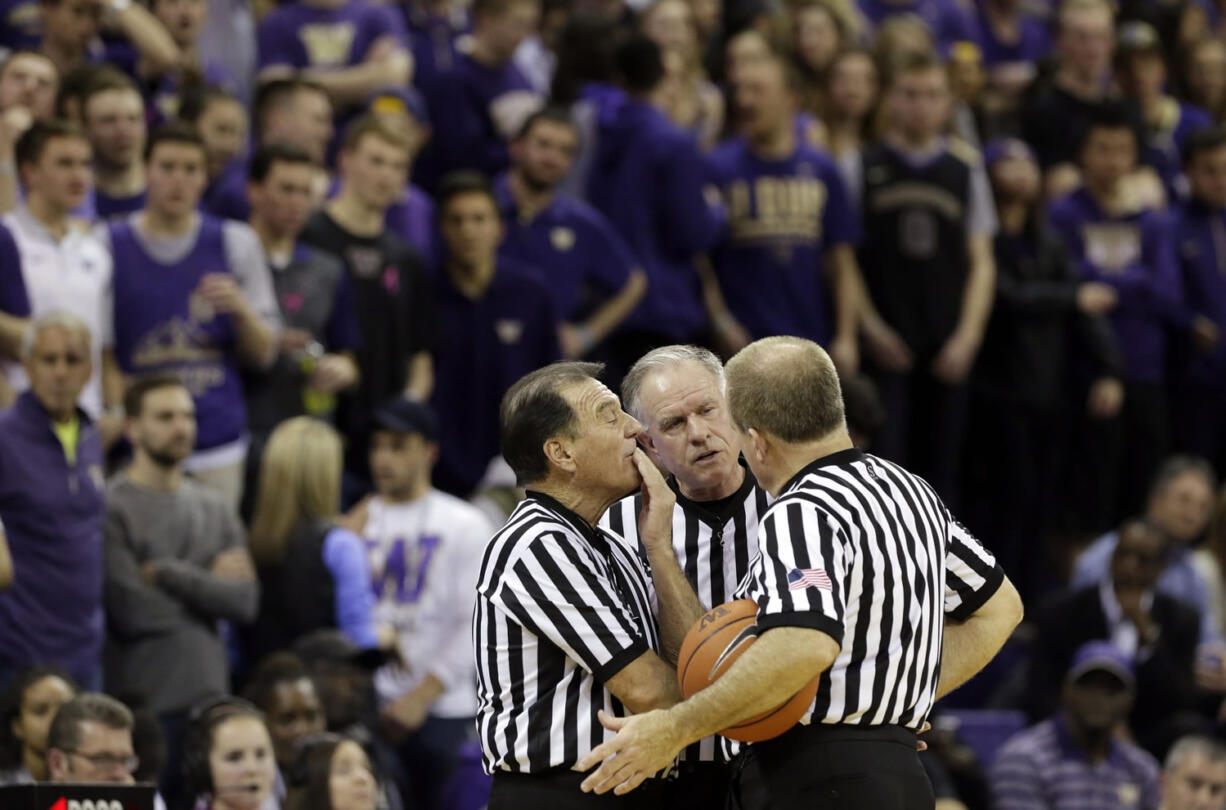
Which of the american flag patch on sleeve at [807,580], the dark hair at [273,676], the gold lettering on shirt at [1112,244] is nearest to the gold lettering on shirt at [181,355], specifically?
the dark hair at [273,676]

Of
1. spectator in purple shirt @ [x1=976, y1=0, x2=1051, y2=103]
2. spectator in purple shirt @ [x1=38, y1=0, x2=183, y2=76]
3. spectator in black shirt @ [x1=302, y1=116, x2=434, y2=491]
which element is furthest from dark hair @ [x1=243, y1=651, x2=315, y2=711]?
spectator in purple shirt @ [x1=976, y1=0, x2=1051, y2=103]

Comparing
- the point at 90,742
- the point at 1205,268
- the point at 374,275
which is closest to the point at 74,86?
the point at 374,275

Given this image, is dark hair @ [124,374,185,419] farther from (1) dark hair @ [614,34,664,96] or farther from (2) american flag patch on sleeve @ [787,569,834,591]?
(2) american flag patch on sleeve @ [787,569,834,591]

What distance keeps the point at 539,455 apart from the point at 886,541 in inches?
36.7

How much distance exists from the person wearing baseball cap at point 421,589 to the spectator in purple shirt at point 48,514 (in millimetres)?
1439

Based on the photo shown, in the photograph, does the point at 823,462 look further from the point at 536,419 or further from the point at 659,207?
the point at 659,207

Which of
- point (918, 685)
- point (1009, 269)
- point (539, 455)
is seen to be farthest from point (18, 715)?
point (1009, 269)

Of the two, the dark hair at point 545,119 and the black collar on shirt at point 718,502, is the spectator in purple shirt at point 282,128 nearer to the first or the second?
the dark hair at point 545,119

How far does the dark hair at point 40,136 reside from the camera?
813 cm

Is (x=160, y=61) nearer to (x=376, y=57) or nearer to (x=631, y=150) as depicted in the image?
(x=376, y=57)

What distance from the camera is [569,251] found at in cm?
1041

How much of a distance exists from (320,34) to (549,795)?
7.10m

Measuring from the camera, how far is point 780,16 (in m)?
12.2

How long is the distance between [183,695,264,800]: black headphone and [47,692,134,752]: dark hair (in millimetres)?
344
